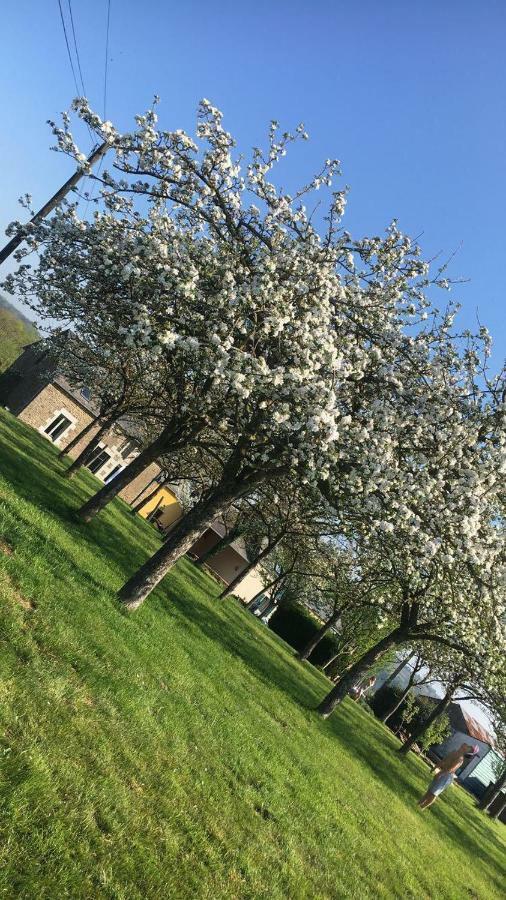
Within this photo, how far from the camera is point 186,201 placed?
41.7 feet

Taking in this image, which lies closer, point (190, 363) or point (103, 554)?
point (190, 363)

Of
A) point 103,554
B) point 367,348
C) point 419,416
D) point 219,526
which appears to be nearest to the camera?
point 419,416

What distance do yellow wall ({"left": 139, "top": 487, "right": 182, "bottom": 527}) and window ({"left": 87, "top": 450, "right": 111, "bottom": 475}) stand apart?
5992 millimetres

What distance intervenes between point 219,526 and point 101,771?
52.4 m

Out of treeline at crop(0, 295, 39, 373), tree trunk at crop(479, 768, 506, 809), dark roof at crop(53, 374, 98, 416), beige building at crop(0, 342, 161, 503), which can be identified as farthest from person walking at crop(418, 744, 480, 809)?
treeline at crop(0, 295, 39, 373)

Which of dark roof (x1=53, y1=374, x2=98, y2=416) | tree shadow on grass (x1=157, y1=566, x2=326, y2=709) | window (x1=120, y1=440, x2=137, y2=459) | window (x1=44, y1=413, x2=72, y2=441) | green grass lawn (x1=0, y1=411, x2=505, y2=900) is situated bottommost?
window (x1=44, y1=413, x2=72, y2=441)

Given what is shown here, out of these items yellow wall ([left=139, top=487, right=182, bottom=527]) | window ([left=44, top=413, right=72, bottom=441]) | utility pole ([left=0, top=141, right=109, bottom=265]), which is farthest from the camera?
yellow wall ([left=139, top=487, right=182, bottom=527])

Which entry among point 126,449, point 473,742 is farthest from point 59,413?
point 473,742

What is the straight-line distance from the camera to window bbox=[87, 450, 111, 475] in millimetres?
52781

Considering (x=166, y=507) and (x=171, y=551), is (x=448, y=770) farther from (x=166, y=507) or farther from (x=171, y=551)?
(x=166, y=507)

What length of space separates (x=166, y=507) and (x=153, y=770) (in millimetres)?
51828

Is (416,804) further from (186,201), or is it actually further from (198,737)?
(186,201)

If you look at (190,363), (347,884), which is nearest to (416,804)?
(347,884)

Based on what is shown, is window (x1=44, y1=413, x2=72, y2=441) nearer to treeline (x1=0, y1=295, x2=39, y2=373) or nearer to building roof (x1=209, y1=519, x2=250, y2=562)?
building roof (x1=209, y1=519, x2=250, y2=562)
